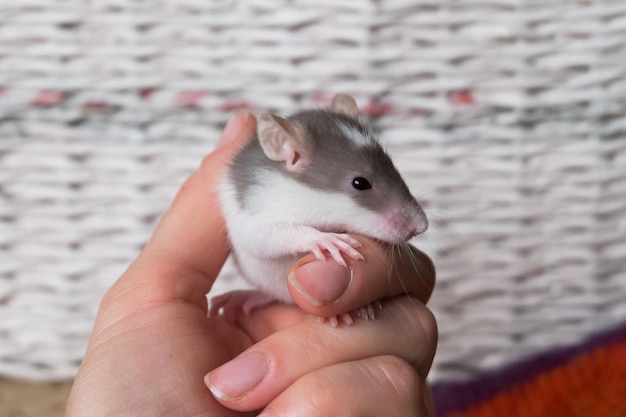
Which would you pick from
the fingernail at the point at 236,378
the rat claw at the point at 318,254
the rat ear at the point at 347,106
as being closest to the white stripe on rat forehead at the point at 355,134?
the rat ear at the point at 347,106

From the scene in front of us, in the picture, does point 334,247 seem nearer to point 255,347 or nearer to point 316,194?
point 316,194

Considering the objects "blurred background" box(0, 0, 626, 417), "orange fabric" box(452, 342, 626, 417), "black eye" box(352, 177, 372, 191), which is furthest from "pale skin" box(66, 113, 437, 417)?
"orange fabric" box(452, 342, 626, 417)

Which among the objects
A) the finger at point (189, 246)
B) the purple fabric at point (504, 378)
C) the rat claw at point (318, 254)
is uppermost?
the rat claw at point (318, 254)

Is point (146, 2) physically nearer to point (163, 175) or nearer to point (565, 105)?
point (163, 175)

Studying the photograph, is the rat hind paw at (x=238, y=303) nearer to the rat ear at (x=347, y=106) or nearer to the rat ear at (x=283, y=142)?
the rat ear at (x=283, y=142)

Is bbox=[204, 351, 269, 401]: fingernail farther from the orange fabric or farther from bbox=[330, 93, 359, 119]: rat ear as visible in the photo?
the orange fabric

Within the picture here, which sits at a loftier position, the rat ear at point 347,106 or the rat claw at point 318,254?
the rat ear at point 347,106

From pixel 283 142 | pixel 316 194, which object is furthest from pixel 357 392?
pixel 283 142

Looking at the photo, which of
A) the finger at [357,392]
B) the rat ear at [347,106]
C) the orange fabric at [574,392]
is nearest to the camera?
the finger at [357,392]
